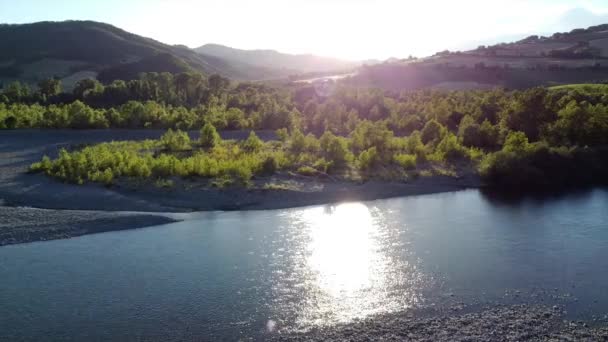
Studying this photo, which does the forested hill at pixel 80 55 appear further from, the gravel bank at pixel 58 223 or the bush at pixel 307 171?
the gravel bank at pixel 58 223

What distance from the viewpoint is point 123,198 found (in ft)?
92.9

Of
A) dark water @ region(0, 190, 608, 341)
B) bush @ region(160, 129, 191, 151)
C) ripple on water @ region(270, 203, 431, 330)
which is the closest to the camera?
dark water @ region(0, 190, 608, 341)

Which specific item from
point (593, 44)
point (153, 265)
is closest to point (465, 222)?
point (153, 265)

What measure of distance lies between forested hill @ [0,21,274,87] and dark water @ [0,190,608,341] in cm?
8613

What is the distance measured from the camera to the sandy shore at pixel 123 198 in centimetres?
2432

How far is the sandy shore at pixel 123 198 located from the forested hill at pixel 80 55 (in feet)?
253

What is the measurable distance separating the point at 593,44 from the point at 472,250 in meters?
97.9

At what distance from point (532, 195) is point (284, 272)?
20595 mm

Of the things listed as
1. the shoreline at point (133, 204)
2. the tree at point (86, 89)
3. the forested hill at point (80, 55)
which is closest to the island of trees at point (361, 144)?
the shoreline at point (133, 204)

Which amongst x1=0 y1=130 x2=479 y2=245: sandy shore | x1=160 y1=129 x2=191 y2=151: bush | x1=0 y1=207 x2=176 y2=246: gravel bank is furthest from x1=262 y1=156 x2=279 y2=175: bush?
x1=160 y1=129 x2=191 y2=151: bush

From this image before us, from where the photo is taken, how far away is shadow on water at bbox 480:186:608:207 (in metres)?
31.0

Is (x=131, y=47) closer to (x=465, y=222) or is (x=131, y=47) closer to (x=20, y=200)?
(x=20, y=200)

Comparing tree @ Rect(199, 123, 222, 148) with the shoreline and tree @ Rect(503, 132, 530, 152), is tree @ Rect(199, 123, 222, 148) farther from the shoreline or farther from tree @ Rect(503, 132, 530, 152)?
tree @ Rect(503, 132, 530, 152)

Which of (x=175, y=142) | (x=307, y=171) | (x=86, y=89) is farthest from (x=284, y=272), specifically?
(x=86, y=89)
